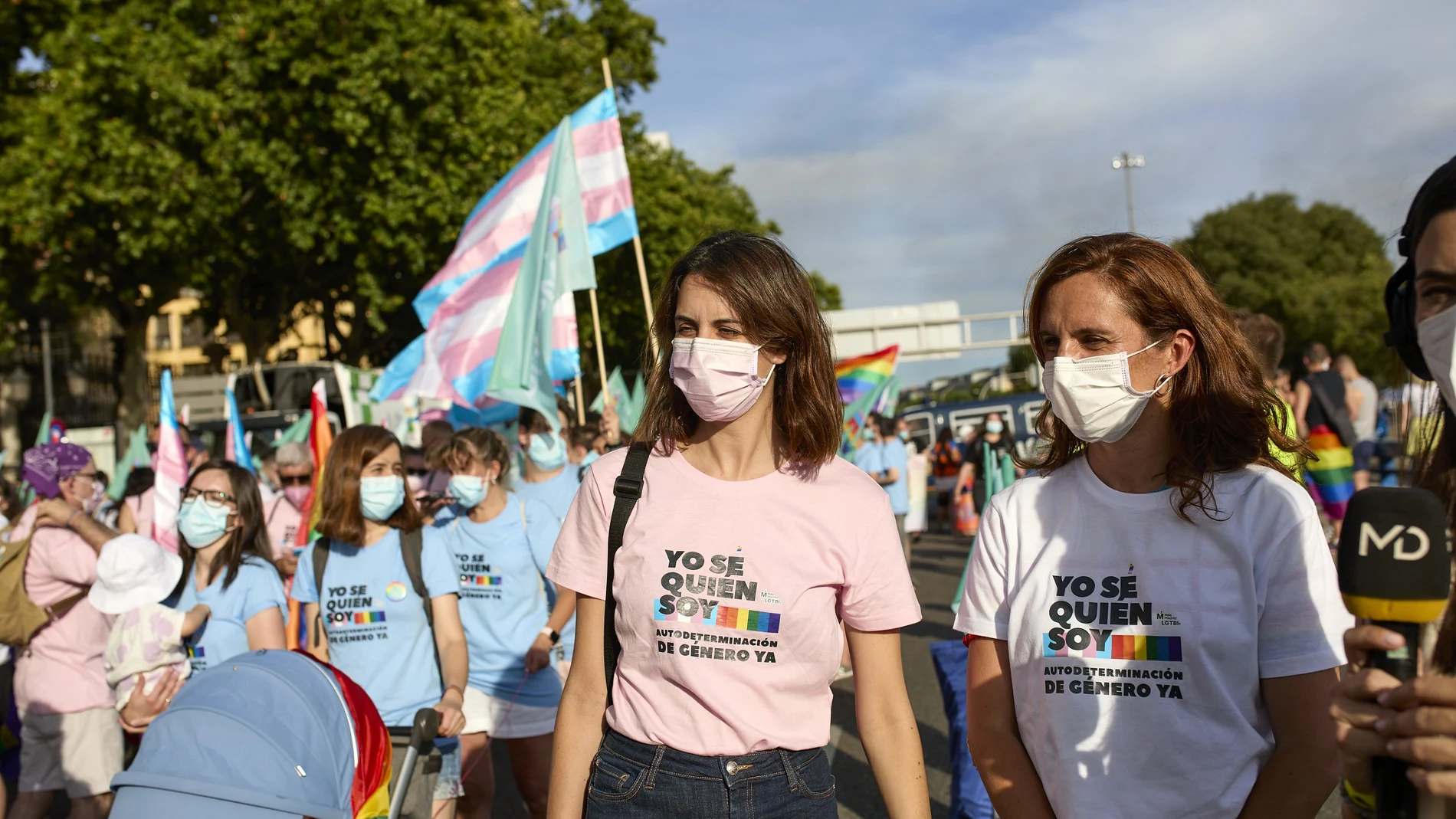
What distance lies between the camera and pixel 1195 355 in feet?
7.79

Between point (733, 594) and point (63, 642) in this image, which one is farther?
point (63, 642)

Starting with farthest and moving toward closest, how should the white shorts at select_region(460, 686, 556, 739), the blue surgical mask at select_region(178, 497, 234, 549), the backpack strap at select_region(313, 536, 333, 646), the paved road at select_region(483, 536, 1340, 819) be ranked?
the paved road at select_region(483, 536, 1340, 819) < the white shorts at select_region(460, 686, 556, 739) < the blue surgical mask at select_region(178, 497, 234, 549) < the backpack strap at select_region(313, 536, 333, 646)

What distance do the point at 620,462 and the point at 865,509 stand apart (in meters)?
0.52

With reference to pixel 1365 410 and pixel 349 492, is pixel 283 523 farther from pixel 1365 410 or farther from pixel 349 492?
pixel 1365 410

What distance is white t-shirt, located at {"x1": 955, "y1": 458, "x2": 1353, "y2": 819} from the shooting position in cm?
213

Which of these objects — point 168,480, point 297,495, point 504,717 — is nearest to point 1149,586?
point 504,717

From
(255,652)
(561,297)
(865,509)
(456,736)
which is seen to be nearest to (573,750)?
(865,509)

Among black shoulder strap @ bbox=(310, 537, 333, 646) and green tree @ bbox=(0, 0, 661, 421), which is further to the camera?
green tree @ bbox=(0, 0, 661, 421)

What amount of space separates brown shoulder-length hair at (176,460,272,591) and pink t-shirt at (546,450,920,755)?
2703mm

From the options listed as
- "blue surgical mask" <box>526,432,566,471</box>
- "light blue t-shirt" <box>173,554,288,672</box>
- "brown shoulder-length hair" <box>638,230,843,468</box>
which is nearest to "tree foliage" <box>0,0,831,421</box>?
"blue surgical mask" <box>526,432,566,471</box>

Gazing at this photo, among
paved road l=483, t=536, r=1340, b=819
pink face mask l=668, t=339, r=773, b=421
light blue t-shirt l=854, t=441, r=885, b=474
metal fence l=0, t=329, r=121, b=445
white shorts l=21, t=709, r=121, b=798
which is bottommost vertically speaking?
paved road l=483, t=536, r=1340, b=819

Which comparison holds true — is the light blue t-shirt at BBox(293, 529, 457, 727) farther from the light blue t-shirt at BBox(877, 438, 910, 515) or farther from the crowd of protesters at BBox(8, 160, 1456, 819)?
the light blue t-shirt at BBox(877, 438, 910, 515)

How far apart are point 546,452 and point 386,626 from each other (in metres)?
2.43

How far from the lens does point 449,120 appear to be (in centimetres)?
2103
